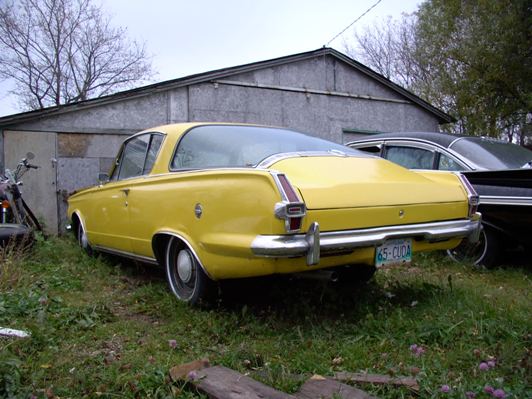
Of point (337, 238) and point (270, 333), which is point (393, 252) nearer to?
point (337, 238)

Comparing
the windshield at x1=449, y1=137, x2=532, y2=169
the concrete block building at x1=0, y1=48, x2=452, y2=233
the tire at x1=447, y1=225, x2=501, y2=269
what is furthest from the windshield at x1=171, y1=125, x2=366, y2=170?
the concrete block building at x1=0, y1=48, x2=452, y2=233

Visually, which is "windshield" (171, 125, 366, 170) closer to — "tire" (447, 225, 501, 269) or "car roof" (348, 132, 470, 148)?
"tire" (447, 225, 501, 269)

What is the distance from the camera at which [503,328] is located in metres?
2.99

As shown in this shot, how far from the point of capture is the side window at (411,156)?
626 centimetres

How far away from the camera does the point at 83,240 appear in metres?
6.05

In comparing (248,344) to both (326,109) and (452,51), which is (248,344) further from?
(452,51)

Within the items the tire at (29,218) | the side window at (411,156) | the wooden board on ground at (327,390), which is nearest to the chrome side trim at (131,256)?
the wooden board on ground at (327,390)

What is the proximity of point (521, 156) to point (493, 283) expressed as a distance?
99.2 inches

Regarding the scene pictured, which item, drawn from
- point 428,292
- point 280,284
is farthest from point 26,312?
point 428,292

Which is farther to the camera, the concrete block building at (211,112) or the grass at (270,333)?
the concrete block building at (211,112)

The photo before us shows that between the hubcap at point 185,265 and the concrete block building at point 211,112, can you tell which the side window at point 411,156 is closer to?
the concrete block building at point 211,112

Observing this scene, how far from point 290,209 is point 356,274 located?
1888 millimetres

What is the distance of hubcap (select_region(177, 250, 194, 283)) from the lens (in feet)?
12.3

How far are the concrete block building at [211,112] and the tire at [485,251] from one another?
4.55 m
